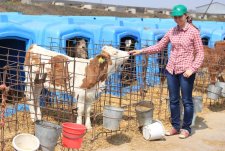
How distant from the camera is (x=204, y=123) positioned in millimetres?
8031

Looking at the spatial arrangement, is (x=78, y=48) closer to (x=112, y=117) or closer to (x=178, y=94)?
(x=178, y=94)

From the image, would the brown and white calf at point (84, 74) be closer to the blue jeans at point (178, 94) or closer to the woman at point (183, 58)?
the woman at point (183, 58)

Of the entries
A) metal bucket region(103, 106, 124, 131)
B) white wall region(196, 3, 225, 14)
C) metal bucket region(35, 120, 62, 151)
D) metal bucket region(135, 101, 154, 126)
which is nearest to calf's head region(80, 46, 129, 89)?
metal bucket region(135, 101, 154, 126)

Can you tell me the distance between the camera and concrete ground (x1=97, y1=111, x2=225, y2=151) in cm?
632

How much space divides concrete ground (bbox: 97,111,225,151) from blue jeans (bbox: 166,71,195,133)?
32 centimetres

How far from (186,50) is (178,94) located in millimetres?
775

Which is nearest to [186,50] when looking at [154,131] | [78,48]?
[154,131]

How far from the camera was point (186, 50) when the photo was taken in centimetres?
634

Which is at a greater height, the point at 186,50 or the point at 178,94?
the point at 186,50

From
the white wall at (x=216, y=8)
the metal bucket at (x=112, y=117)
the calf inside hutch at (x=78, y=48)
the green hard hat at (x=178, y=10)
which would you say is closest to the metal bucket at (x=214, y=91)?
the calf inside hutch at (x=78, y=48)

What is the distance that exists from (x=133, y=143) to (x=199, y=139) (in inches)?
49.5

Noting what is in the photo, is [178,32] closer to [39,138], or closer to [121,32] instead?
[39,138]

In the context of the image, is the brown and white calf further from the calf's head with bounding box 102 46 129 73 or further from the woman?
the woman

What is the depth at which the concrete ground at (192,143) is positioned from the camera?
20.7ft
